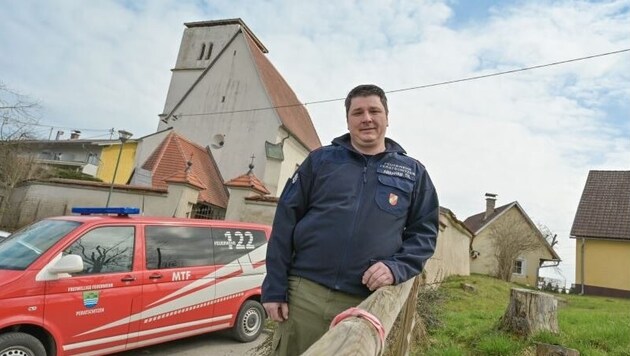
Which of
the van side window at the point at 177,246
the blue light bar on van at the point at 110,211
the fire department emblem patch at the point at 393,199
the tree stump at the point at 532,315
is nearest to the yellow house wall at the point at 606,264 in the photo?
the tree stump at the point at 532,315

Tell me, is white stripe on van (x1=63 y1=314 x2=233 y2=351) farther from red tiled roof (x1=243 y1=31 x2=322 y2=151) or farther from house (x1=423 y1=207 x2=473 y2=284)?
red tiled roof (x1=243 y1=31 x2=322 y2=151)

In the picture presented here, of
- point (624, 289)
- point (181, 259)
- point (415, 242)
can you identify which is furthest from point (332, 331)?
point (624, 289)

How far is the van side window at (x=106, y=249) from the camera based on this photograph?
512cm

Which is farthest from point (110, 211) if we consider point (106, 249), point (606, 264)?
point (606, 264)

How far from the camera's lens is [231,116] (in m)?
23.3

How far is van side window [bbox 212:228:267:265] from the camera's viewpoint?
685cm

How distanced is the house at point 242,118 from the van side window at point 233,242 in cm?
1348

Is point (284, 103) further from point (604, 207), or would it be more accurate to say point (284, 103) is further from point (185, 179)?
point (604, 207)

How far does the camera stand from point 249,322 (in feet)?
23.2

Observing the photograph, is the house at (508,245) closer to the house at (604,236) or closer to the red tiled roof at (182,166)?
the house at (604,236)

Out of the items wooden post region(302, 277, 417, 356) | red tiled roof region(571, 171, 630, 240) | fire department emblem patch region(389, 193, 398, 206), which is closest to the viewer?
wooden post region(302, 277, 417, 356)

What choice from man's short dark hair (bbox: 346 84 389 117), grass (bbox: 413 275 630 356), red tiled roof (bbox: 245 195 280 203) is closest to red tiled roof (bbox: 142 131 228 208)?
red tiled roof (bbox: 245 195 280 203)

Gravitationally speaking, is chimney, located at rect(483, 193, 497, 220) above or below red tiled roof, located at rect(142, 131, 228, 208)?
above

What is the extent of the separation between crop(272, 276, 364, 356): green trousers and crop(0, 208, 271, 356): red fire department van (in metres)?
3.44
